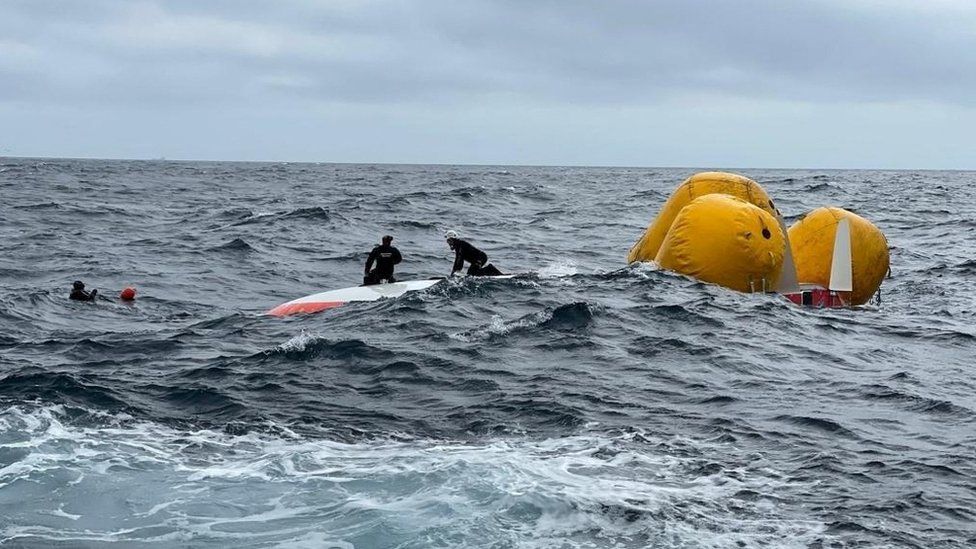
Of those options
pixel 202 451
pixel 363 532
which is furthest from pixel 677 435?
pixel 202 451

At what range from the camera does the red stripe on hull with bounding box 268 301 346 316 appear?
64.2ft

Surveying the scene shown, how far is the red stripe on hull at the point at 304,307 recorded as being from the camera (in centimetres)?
1956

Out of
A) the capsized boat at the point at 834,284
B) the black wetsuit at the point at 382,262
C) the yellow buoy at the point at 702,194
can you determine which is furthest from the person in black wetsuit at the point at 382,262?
the capsized boat at the point at 834,284

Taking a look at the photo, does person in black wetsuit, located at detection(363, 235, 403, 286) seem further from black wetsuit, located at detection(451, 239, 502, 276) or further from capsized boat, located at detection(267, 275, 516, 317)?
black wetsuit, located at detection(451, 239, 502, 276)

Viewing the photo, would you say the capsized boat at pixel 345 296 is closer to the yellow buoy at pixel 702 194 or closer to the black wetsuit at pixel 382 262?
the black wetsuit at pixel 382 262

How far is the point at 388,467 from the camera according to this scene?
10062mm

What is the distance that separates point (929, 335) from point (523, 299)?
6877 mm

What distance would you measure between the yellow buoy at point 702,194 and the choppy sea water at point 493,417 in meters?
0.88

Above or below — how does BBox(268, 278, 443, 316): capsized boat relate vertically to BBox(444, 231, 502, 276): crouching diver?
below

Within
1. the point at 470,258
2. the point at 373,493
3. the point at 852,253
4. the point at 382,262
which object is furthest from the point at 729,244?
the point at 373,493

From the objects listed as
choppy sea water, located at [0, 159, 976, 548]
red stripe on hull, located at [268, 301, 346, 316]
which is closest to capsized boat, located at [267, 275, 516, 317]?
red stripe on hull, located at [268, 301, 346, 316]

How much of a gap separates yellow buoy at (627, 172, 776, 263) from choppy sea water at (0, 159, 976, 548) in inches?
34.6

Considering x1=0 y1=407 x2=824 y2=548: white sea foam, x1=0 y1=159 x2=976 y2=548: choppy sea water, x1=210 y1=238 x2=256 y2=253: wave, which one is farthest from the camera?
x1=210 y1=238 x2=256 y2=253: wave

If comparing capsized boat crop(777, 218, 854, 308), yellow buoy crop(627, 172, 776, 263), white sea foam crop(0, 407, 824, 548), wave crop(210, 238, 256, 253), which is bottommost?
white sea foam crop(0, 407, 824, 548)
